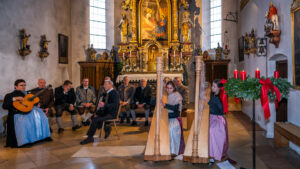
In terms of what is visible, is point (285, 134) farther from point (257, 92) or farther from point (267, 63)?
point (267, 63)

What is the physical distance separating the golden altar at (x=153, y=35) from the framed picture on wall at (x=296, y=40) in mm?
7508

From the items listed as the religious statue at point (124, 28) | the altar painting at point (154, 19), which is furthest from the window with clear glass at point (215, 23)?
the religious statue at point (124, 28)

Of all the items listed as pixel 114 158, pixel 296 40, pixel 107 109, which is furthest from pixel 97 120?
pixel 296 40

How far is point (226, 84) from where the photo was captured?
12.2 feet

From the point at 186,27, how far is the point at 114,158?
370 inches

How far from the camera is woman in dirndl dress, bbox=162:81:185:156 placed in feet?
14.0

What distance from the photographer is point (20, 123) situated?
5309 millimetres

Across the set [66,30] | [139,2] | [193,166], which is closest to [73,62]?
[66,30]

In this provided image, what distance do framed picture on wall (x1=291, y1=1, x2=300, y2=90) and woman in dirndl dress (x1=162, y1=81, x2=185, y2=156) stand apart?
2.28 metres

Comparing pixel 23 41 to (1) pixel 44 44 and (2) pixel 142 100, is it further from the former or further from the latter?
(2) pixel 142 100

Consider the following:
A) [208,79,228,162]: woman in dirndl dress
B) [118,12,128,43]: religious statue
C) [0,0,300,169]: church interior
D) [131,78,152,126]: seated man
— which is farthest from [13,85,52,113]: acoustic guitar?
[118,12,128,43]: religious statue

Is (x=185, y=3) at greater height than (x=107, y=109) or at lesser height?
greater

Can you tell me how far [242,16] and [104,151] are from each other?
845 centimetres

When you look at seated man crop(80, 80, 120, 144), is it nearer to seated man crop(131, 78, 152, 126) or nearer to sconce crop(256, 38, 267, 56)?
seated man crop(131, 78, 152, 126)
